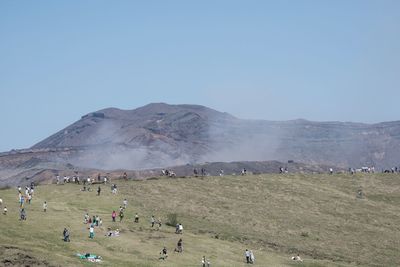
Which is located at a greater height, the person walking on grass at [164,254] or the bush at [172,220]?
the bush at [172,220]

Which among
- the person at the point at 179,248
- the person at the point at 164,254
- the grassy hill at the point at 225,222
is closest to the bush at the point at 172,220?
the grassy hill at the point at 225,222

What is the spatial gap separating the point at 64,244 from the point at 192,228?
73.8 feet

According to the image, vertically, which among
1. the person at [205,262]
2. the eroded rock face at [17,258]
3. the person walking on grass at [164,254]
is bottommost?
the person at [205,262]

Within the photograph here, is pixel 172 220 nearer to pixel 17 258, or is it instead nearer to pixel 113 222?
pixel 113 222

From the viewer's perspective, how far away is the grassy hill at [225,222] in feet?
195

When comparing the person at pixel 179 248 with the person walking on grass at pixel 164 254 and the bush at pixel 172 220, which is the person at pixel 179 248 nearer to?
the person walking on grass at pixel 164 254

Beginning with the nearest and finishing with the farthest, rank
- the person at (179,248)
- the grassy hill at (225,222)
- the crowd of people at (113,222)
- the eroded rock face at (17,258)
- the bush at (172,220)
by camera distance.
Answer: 1. the eroded rock face at (17,258)
2. the grassy hill at (225,222)
3. the crowd of people at (113,222)
4. the person at (179,248)
5. the bush at (172,220)

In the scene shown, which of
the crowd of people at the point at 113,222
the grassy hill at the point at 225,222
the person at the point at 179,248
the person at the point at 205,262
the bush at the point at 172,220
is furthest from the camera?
the bush at the point at 172,220

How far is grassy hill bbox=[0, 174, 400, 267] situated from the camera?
5944 centimetres

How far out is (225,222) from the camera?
8312cm

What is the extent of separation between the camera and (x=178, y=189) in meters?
98.9

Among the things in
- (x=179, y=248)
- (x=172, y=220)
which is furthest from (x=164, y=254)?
(x=172, y=220)

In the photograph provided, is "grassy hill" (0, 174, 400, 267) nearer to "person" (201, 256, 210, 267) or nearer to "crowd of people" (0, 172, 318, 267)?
"crowd of people" (0, 172, 318, 267)

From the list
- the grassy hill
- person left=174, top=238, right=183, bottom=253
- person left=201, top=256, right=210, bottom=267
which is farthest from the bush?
person left=201, top=256, right=210, bottom=267
